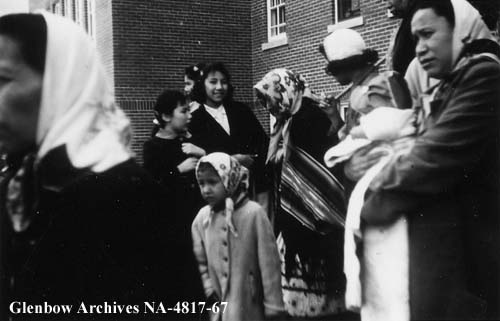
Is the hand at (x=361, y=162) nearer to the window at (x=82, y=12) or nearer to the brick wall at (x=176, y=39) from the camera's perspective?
the brick wall at (x=176, y=39)

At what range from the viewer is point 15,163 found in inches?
71.2

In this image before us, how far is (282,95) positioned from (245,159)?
0.90ft

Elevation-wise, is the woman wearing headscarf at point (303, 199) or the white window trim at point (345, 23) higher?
the white window trim at point (345, 23)

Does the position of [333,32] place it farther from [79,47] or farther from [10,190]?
[10,190]

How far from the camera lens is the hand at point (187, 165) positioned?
2362 millimetres

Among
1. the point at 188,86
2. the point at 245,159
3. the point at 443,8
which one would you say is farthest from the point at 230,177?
the point at 443,8

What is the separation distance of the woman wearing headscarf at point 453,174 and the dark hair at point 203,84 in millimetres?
694

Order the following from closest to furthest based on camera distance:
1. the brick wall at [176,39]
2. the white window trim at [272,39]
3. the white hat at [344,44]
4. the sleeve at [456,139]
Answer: the sleeve at [456,139]
the white hat at [344,44]
the white window trim at [272,39]
the brick wall at [176,39]

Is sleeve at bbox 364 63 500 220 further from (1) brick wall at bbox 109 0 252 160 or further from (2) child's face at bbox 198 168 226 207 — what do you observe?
(1) brick wall at bbox 109 0 252 160

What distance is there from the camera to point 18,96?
5.81 feet

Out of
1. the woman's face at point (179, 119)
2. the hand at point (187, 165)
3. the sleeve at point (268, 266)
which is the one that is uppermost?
the woman's face at point (179, 119)

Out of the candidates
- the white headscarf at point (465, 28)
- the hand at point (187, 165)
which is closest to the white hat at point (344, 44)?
the white headscarf at point (465, 28)

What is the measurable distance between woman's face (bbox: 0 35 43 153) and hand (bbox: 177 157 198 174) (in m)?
0.69

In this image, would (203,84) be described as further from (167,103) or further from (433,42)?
(433,42)
